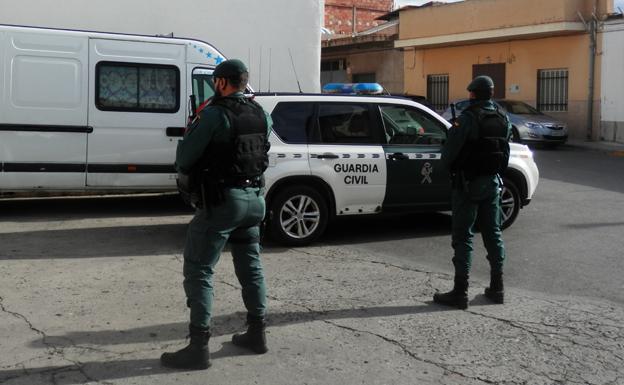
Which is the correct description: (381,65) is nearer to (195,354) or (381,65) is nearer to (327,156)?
(327,156)

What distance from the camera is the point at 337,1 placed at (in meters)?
39.3

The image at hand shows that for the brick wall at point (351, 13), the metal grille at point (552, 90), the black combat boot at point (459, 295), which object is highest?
the brick wall at point (351, 13)

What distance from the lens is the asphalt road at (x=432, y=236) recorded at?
22.6ft

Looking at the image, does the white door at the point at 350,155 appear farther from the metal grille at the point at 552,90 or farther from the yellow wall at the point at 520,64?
the metal grille at the point at 552,90

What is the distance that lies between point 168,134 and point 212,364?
5608mm

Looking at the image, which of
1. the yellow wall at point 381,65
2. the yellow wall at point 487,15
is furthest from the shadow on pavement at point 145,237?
the yellow wall at point 381,65

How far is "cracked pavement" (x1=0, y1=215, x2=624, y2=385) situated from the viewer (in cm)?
440

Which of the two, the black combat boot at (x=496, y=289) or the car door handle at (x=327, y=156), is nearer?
the black combat boot at (x=496, y=289)

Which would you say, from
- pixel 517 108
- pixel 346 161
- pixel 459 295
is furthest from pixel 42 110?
pixel 517 108

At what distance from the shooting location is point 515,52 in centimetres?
2591

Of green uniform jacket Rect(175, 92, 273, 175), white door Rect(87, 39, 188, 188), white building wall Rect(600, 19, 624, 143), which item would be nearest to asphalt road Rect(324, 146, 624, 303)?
white door Rect(87, 39, 188, 188)

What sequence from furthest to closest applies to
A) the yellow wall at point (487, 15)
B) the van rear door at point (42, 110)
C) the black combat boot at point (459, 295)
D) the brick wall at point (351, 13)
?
the brick wall at point (351, 13) < the yellow wall at point (487, 15) < the van rear door at point (42, 110) < the black combat boot at point (459, 295)

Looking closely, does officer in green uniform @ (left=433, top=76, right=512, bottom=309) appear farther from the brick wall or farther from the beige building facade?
the brick wall

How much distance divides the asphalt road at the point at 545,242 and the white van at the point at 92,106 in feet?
8.68
